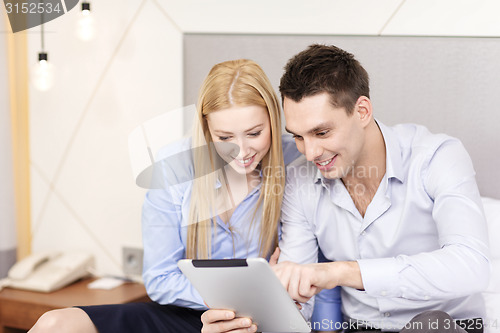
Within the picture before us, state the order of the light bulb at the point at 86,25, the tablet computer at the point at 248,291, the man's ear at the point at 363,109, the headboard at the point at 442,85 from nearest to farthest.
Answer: the tablet computer at the point at 248,291, the man's ear at the point at 363,109, the headboard at the point at 442,85, the light bulb at the point at 86,25

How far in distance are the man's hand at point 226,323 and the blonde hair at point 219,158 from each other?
335mm

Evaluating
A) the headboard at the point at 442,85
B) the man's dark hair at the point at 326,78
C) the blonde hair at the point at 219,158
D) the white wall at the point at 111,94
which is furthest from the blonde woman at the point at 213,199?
the white wall at the point at 111,94

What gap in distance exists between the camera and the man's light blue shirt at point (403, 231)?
1.24 m

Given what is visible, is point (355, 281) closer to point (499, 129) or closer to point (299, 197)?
point (299, 197)

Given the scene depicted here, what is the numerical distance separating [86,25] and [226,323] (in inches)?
52.4

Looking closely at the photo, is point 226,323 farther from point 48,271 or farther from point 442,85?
point 48,271

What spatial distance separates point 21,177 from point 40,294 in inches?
22.7

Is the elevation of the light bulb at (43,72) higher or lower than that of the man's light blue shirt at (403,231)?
higher

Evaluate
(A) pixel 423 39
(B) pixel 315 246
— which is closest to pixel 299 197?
(B) pixel 315 246

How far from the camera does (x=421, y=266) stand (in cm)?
123

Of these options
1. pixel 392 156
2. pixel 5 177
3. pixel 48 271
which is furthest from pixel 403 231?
pixel 5 177

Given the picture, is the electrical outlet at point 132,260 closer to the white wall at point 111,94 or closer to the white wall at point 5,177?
the white wall at point 111,94

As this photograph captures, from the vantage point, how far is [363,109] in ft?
4.75

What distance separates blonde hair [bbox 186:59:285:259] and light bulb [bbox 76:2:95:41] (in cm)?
73
